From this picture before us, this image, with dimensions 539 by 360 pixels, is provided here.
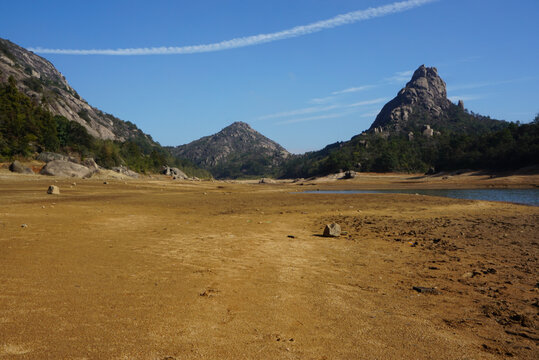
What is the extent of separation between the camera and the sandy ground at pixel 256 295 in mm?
3859

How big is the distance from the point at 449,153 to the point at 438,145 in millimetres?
31279

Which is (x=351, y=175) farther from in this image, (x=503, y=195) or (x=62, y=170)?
(x=62, y=170)

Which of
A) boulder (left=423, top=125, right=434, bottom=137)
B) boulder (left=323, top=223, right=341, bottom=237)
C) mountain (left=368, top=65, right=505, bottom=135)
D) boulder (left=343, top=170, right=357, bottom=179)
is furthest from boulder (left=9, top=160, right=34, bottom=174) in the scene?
mountain (left=368, top=65, right=505, bottom=135)

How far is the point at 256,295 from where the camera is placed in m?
5.70

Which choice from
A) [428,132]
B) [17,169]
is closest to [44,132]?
[17,169]

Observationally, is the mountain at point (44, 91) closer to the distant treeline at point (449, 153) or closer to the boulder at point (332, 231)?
the boulder at point (332, 231)

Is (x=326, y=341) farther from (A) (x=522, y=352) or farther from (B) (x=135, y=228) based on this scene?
(B) (x=135, y=228)

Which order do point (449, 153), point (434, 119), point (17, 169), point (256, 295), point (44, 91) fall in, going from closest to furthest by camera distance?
1. point (256, 295)
2. point (17, 169)
3. point (449, 153)
4. point (44, 91)
5. point (434, 119)

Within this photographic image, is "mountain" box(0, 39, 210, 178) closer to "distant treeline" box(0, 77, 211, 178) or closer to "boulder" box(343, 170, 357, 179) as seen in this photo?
"distant treeline" box(0, 77, 211, 178)

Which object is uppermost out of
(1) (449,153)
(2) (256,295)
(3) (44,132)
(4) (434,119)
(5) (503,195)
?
(4) (434,119)

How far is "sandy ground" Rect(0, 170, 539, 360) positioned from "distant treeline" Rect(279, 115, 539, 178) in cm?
7127

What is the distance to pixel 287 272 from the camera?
288 inches

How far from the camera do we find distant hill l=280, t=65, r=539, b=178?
7138cm

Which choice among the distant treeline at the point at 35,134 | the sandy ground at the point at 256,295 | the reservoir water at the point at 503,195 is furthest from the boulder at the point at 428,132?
the sandy ground at the point at 256,295
